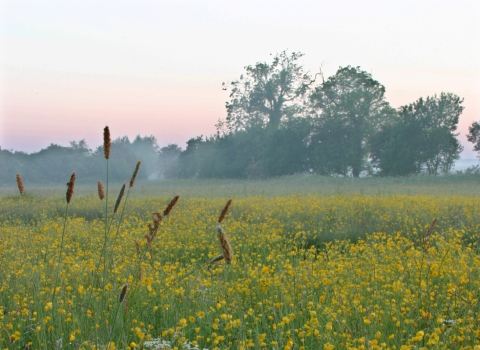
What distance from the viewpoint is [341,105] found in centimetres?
3750

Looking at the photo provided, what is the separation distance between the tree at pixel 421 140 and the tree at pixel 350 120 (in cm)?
127

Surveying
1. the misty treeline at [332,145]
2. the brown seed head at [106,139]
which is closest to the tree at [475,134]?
the misty treeline at [332,145]

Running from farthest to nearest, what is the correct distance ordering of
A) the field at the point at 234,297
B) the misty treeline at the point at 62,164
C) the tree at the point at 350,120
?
1. the tree at the point at 350,120
2. the misty treeline at the point at 62,164
3. the field at the point at 234,297

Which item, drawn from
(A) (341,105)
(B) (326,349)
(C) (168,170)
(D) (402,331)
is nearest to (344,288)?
(D) (402,331)

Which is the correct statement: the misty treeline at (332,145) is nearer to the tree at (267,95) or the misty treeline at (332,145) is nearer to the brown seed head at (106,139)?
the tree at (267,95)

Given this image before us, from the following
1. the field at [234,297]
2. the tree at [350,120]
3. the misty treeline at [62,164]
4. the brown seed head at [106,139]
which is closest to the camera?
the brown seed head at [106,139]

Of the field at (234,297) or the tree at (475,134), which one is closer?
the field at (234,297)

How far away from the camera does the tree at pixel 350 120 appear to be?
37.0m

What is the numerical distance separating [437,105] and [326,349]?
38.8 m

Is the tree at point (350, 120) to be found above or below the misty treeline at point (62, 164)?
above

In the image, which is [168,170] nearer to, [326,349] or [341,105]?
[341,105]

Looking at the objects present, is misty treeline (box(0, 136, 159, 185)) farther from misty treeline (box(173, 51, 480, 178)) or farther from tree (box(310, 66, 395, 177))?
tree (box(310, 66, 395, 177))

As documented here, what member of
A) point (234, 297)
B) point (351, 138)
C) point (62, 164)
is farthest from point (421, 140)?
point (234, 297)

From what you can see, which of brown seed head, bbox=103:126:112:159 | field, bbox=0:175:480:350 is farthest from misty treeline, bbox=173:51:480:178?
brown seed head, bbox=103:126:112:159
